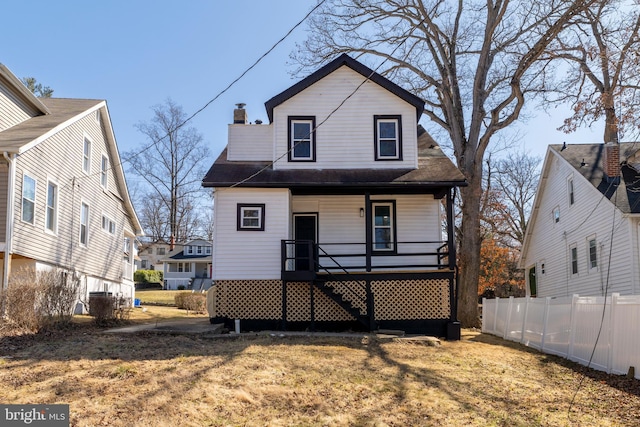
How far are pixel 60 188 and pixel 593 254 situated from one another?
18.9 meters

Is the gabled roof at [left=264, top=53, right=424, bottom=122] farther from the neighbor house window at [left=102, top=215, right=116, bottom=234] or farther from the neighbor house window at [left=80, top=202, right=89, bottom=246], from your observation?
the neighbor house window at [left=102, top=215, right=116, bottom=234]

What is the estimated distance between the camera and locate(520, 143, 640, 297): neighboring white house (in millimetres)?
17750

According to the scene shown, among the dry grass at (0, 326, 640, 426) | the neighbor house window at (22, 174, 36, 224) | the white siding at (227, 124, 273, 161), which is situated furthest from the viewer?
the white siding at (227, 124, 273, 161)

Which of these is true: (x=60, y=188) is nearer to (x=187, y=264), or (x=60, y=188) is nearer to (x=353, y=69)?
(x=353, y=69)

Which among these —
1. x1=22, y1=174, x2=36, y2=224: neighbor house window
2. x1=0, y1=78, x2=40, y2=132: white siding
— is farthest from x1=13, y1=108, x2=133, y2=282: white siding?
x1=0, y1=78, x2=40, y2=132: white siding

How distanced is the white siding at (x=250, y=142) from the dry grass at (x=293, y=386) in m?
7.20

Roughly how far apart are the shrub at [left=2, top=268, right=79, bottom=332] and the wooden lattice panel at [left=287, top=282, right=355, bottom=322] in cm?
570

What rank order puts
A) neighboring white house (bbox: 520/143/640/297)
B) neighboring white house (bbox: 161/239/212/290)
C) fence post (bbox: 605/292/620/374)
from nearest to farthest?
fence post (bbox: 605/292/620/374)
neighboring white house (bbox: 520/143/640/297)
neighboring white house (bbox: 161/239/212/290)

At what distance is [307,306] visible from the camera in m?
15.8

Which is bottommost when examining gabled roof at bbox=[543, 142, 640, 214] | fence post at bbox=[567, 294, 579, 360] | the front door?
fence post at bbox=[567, 294, 579, 360]

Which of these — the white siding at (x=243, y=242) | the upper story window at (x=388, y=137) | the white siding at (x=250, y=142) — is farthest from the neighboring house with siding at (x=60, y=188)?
the upper story window at (x=388, y=137)

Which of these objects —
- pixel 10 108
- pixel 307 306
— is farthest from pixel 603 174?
pixel 10 108

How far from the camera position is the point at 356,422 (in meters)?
7.22

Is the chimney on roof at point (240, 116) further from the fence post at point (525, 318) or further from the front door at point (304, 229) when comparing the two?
the fence post at point (525, 318)
